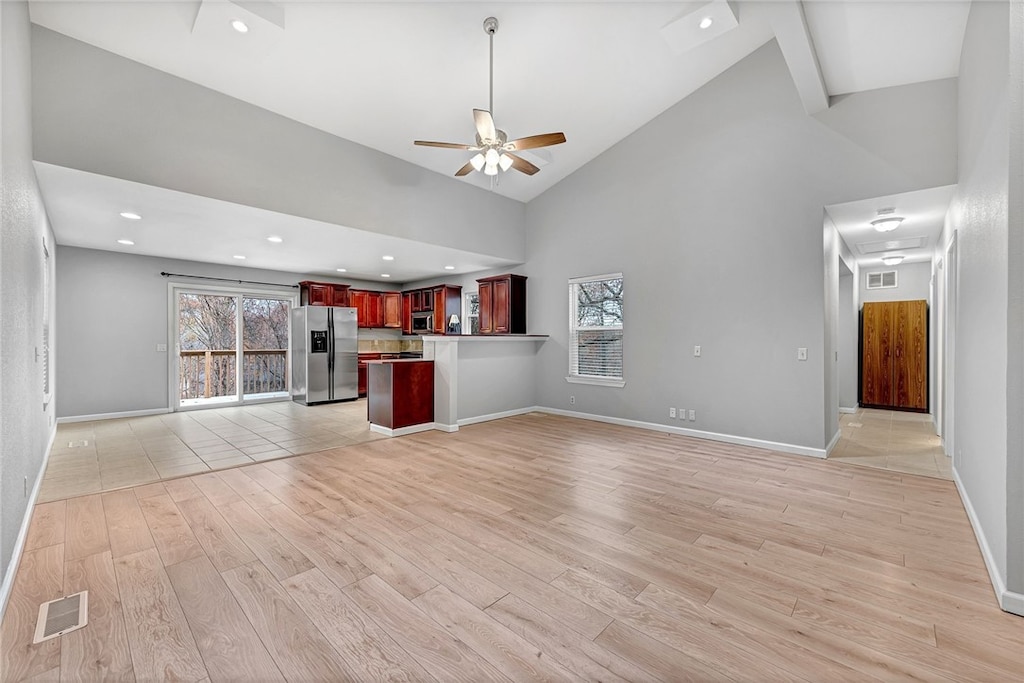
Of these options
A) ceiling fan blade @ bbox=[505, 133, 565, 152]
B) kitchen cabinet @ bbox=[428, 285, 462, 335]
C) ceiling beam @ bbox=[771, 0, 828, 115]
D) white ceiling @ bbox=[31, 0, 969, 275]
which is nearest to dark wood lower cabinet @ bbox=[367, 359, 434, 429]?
white ceiling @ bbox=[31, 0, 969, 275]

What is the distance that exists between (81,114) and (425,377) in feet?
12.8

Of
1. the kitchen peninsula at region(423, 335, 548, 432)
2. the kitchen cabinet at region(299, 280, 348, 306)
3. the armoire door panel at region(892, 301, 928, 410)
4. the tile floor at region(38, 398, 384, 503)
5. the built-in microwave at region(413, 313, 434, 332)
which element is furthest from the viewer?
the built-in microwave at region(413, 313, 434, 332)

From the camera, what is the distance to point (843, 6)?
325cm

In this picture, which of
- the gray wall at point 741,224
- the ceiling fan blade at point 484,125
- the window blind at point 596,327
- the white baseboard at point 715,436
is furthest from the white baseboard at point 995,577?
the ceiling fan blade at point 484,125

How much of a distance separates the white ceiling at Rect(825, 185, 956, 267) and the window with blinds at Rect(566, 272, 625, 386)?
2.58 meters

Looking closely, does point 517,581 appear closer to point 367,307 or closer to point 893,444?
point 893,444

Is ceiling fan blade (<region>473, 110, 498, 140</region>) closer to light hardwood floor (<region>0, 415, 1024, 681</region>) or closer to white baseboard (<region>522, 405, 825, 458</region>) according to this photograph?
light hardwood floor (<region>0, 415, 1024, 681</region>)

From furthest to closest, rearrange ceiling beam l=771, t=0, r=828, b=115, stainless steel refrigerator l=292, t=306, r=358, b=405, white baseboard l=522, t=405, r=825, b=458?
stainless steel refrigerator l=292, t=306, r=358, b=405 → white baseboard l=522, t=405, r=825, b=458 → ceiling beam l=771, t=0, r=828, b=115

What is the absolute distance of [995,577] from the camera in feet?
6.86

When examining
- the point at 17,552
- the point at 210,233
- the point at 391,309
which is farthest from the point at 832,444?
the point at 391,309

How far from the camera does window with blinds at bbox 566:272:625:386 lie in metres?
6.01

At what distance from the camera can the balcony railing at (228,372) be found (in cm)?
736

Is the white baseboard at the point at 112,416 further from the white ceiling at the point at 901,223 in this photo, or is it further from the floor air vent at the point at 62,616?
the white ceiling at the point at 901,223

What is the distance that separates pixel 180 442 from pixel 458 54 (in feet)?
17.1
